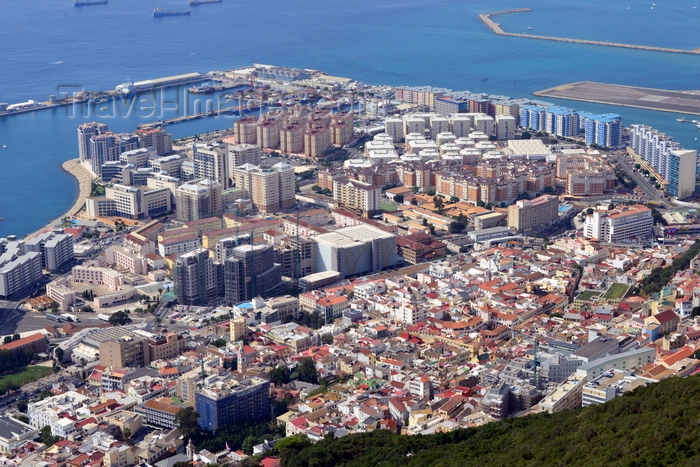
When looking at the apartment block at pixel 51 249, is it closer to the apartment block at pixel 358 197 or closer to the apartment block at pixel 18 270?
the apartment block at pixel 18 270

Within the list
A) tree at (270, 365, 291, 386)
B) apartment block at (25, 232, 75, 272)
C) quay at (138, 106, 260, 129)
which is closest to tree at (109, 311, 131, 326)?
apartment block at (25, 232, 75, 272)

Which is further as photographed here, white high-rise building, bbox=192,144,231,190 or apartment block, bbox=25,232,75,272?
white high-rise building, bbox=192,144,231,190

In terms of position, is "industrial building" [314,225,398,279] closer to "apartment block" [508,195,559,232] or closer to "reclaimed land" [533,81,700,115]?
"apartment block" [508,195,559,232]

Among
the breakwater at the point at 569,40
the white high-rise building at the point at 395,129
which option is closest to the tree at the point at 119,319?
the white high-rise building at the point at 395,129

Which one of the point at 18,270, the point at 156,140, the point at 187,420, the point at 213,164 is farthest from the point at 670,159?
the point at 187,420

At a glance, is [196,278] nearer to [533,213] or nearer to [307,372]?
[307,372]
